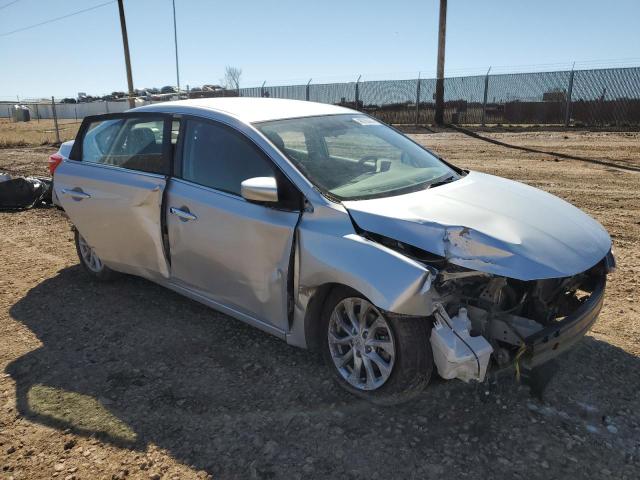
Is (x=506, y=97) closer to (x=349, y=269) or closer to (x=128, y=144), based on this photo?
(x=128, y=144)

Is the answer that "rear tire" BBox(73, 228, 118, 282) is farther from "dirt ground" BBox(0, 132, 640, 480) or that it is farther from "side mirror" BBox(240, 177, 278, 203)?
"side mirror" BBox(240, 177, 278, 203)

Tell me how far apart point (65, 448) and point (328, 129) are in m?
2.64

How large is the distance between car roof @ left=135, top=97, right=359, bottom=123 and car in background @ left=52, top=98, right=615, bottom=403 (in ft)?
0.08

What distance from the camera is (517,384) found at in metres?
3.28

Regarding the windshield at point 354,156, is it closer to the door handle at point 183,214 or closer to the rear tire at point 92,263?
the door handle at point 183,214

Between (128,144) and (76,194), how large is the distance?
698mm

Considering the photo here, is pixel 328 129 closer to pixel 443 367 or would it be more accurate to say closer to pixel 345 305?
pixel 345 305

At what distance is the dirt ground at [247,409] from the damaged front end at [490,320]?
403mm

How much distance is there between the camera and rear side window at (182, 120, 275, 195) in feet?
11.5

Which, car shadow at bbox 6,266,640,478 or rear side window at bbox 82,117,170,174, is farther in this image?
rear side window at bbox 82,117,170,174

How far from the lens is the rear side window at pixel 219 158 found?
3502mm

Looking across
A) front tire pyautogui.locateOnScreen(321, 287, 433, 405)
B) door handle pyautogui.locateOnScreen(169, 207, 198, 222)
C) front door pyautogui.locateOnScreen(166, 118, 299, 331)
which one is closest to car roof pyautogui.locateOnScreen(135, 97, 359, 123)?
front door pyautogui.locateOnScreen(166, 118, 299, 331)

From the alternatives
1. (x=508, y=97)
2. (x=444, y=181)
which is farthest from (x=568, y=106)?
(x=444, y=181)

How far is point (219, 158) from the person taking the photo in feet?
12.2
